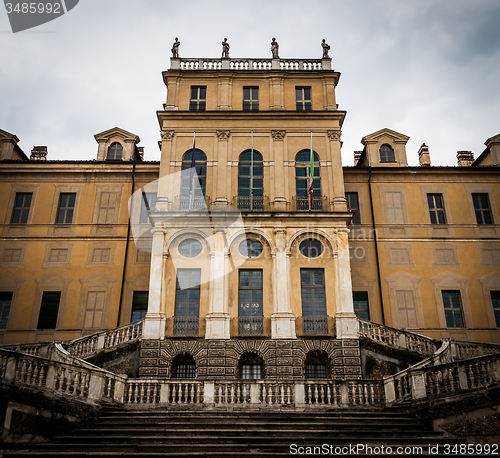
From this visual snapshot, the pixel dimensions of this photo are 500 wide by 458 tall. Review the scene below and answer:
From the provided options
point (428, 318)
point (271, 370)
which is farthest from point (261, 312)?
point (428, 318)

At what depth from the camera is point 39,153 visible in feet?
96.4

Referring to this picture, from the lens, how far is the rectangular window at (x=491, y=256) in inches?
973

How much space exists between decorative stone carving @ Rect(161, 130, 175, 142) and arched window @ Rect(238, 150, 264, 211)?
359 centimetres

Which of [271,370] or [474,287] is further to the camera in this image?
[474,287]

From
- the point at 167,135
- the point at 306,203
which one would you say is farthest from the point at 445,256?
the point at 167,135

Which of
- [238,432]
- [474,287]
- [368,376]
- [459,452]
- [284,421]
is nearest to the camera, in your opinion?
[459,452]

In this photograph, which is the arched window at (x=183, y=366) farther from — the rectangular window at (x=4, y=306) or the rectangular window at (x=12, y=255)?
the rectangular window at (x=12, y=255)

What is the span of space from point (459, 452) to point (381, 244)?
48.8ft

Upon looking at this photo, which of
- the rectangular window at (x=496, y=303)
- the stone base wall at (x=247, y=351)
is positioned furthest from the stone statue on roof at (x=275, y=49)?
the rectangular window at (x=496, y=303)

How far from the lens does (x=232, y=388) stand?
14633 millimetres

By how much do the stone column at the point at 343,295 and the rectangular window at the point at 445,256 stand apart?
22.0ft

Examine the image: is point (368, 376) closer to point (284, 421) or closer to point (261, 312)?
point (261, 312)

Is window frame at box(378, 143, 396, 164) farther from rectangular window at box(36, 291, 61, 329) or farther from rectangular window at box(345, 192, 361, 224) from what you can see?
rectangular window at box(36, 291, 61, 329)

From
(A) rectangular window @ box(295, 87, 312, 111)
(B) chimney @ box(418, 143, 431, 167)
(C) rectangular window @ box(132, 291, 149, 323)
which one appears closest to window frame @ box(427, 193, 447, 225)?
(B) chimney @ box(418, 143, 431, 167)
